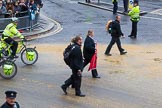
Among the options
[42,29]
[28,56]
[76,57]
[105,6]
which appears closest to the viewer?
[76,57]

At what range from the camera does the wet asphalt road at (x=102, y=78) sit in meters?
13.0

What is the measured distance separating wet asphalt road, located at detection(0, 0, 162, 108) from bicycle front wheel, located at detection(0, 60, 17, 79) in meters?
0.18

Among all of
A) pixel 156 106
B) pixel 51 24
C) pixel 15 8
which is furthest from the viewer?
pixel 51 24

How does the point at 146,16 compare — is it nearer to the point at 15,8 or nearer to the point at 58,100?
the point at 15,8

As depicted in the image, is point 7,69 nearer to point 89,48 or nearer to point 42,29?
point 89,48

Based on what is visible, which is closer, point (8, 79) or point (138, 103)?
point (138, 103)

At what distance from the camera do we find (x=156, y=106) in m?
12.7

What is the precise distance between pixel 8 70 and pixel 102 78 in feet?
10.2

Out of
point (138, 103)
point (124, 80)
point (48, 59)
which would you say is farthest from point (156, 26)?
point (138, 103)

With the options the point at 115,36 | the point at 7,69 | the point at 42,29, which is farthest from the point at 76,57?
the point at 42,29

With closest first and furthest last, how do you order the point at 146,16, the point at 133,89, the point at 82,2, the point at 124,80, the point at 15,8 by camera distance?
1. the point at 133,89
2. the point at 124,80
3. the point at 15,8
4. the point at 146,16
5. the point at 82,2

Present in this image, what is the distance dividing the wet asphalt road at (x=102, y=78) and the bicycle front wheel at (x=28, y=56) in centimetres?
23

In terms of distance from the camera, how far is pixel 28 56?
17.0m

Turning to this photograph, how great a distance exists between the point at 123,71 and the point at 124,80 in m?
1.25
